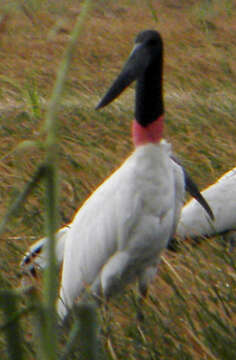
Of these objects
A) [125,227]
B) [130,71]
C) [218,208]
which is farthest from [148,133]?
[218,208]

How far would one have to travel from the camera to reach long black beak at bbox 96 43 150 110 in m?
2.29

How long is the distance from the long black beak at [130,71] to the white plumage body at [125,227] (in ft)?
0.71

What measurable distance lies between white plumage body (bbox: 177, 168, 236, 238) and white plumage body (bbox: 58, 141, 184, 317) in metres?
0.89

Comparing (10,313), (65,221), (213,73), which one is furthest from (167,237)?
(213,73)

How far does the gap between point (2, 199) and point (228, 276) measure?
5.54ft

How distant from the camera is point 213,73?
208 inches

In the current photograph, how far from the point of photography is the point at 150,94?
2.73 meters

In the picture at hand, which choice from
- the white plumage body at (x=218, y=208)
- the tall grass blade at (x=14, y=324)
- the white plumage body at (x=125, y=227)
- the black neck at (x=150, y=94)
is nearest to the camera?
the tall grass blade at (x=14, y=324)

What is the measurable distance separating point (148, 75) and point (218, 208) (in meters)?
1.17

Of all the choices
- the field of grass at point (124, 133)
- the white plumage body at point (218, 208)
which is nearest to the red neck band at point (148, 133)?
the field of grass at point (124, 133)

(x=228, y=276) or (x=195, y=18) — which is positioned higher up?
(x=228, y=276)

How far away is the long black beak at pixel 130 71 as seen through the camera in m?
2.29

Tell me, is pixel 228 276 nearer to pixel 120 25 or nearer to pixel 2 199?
pixel 2 199

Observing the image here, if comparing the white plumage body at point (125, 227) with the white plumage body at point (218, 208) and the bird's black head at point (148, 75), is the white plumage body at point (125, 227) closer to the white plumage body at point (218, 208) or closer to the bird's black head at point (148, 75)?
the bird's black head at point (148, 75)
